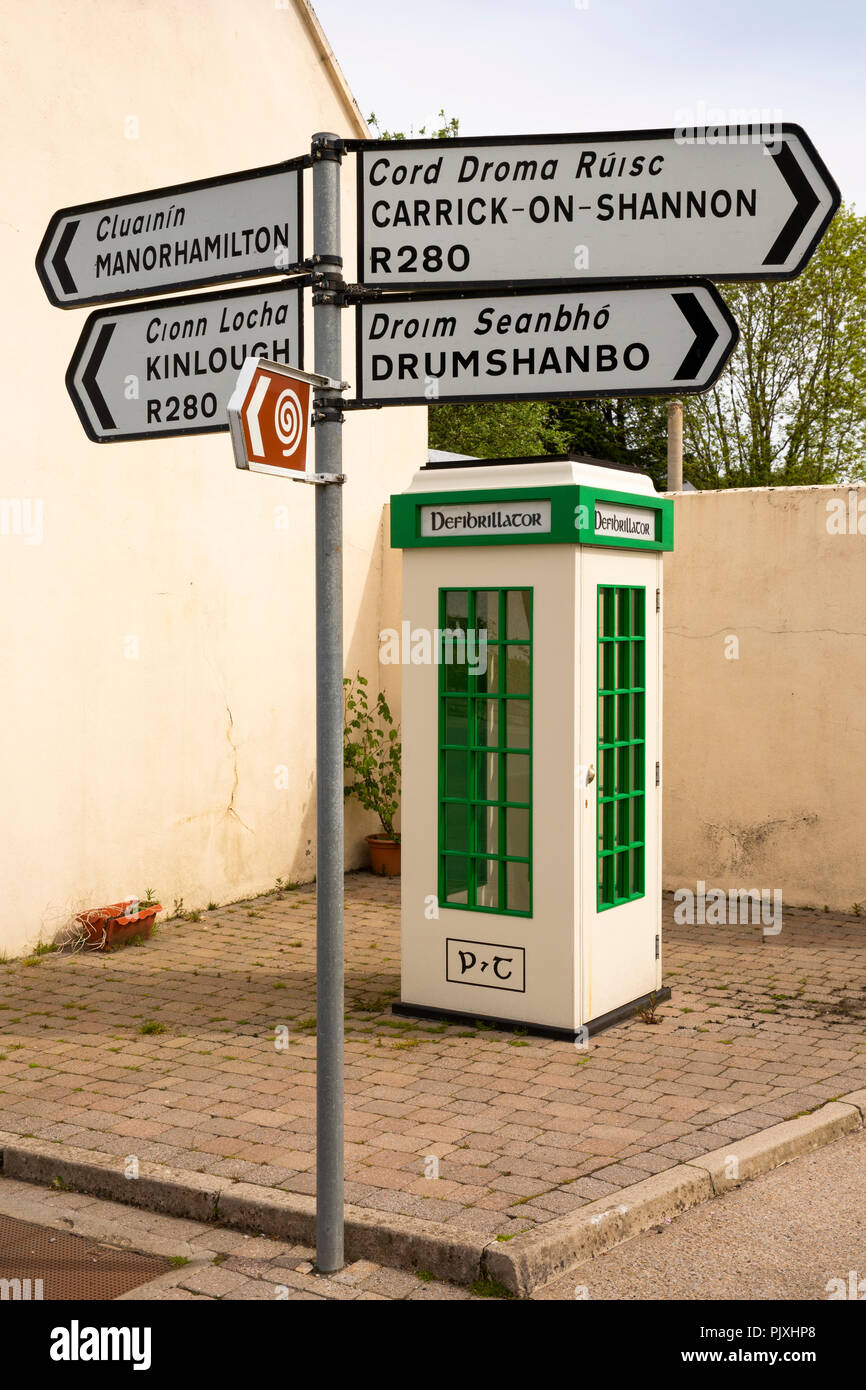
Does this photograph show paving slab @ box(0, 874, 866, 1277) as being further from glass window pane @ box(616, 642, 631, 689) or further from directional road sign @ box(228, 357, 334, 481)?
directional road sign @ box(228, 357, 334, 481)

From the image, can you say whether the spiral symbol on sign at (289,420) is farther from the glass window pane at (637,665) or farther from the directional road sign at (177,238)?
the glass window pane at (637,665)

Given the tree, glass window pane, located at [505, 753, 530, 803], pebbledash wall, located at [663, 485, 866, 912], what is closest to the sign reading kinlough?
glass window pane, located at [505, 753, 530, 803]

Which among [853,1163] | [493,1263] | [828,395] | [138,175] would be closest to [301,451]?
[493,1263]

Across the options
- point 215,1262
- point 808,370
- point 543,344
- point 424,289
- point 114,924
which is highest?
point 808,370

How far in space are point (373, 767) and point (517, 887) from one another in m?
4.73

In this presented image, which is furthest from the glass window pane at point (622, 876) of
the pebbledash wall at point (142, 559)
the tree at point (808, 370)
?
the tree at point (808, 370)

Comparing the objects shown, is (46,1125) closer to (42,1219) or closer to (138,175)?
(42,1219)

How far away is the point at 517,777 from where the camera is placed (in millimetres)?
6578

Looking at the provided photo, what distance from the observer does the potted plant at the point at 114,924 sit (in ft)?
27.5

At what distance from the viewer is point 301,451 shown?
3.68 m

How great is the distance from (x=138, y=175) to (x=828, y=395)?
26.2 metres

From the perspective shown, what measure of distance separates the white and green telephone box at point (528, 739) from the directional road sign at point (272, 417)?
8.91 ft

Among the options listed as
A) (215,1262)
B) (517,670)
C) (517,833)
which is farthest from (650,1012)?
(215,1262)

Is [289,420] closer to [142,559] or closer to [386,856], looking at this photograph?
[142,559]
